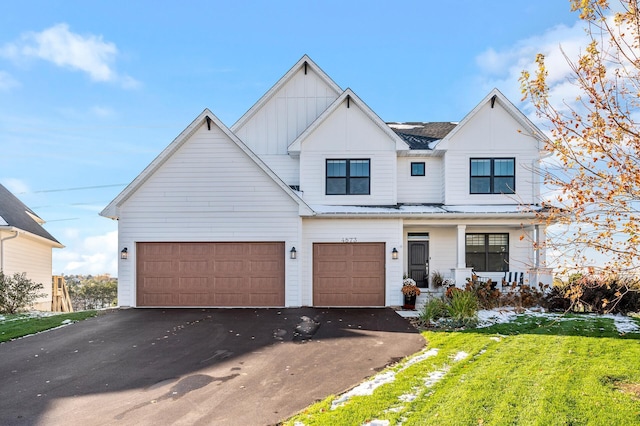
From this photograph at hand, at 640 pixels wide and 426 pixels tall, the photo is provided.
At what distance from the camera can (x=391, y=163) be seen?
15562 mm

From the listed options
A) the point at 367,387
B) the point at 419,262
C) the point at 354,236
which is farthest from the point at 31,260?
the point at 367,387

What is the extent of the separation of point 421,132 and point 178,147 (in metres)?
10.2

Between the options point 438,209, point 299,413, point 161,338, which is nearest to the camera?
point 299,413

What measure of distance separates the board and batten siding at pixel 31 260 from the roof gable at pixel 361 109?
43.7 ft

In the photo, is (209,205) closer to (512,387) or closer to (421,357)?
(421,357)

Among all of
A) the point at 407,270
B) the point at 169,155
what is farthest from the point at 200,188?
the point at 407,270

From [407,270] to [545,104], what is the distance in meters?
10.8

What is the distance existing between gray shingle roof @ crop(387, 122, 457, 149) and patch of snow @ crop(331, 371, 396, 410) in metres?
11.2

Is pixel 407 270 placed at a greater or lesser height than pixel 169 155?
Result: lesser

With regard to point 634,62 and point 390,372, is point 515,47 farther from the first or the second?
point 390,372

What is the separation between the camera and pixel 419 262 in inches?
634

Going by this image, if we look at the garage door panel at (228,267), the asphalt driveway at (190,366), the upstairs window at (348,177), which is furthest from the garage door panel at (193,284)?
the upstairs window at (348,177)

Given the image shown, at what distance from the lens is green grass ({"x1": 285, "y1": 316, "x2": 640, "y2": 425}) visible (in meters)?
4.98

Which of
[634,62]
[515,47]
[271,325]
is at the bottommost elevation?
[271,325]
